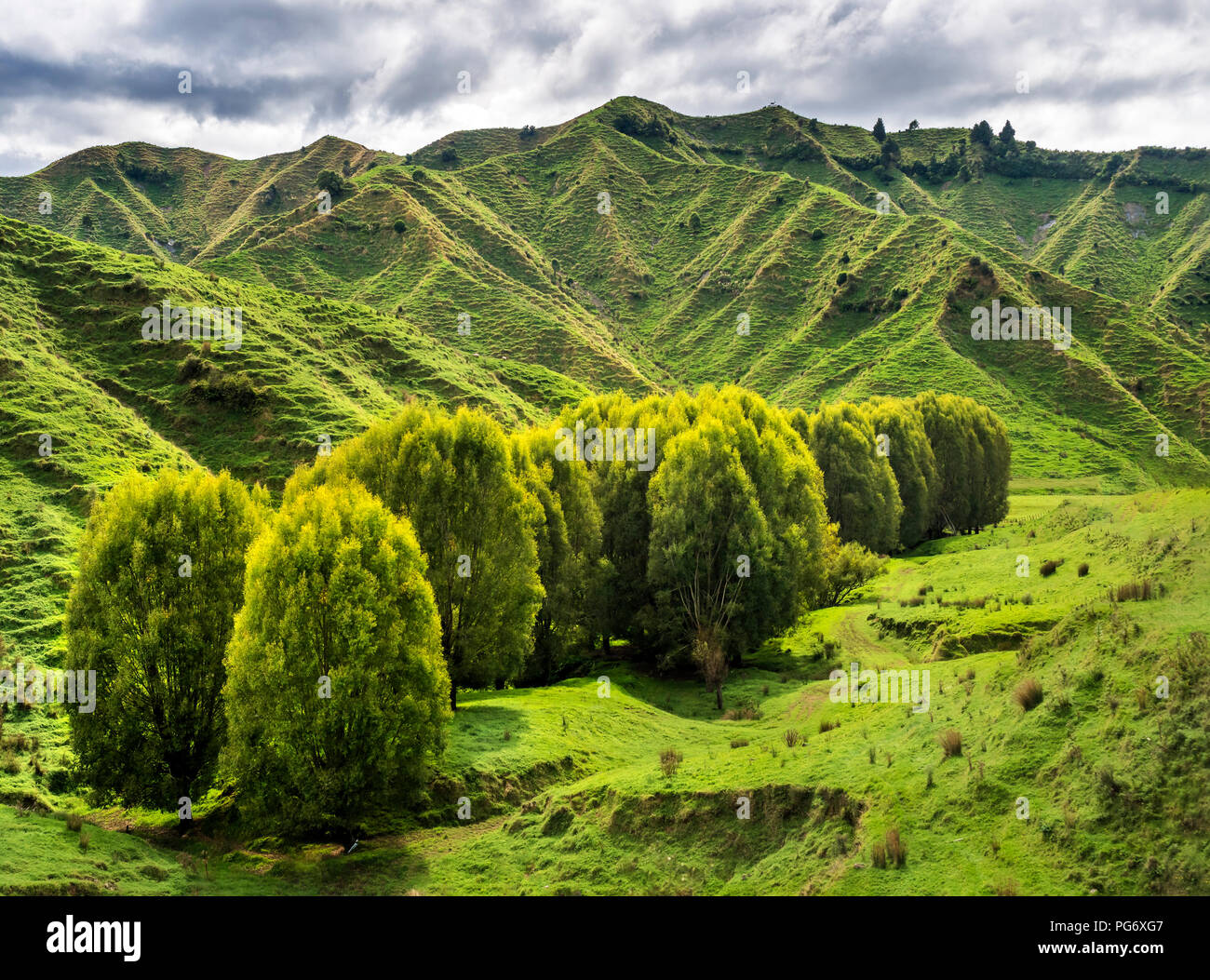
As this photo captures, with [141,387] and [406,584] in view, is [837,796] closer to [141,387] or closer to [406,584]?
[406,584]

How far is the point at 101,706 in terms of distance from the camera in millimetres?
24344

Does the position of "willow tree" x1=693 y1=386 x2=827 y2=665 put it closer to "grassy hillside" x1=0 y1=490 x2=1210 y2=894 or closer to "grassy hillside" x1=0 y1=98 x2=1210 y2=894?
"grassy hillside" x1=0 y1=98 x2=1210 y2=894

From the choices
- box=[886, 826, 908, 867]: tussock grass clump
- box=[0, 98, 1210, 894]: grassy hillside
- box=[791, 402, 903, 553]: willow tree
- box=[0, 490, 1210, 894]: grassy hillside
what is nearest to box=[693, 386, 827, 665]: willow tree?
box=[0, 98, 1210, 894]: grassy hillside

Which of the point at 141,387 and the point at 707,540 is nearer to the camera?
the point at 707,540

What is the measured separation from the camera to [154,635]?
80.8ft

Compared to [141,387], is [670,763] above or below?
below

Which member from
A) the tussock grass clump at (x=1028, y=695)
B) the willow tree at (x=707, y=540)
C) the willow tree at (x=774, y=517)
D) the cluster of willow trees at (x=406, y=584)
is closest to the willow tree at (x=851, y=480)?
the cluster of willow trees at (x=406, y=584)

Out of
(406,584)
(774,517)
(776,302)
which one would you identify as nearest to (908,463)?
(774,517)

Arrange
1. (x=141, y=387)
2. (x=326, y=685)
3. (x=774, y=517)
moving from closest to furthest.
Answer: (x=326, y=685) < (x=774, y=517) < (x=141, y=387)

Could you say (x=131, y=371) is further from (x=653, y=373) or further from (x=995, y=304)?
(x=995, y=304)

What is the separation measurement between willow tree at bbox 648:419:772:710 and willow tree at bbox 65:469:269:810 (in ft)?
76.9

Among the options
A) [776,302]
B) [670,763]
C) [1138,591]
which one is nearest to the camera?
[1138,591]

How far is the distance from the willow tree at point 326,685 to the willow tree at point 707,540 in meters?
21.5

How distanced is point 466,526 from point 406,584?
10.7 m
